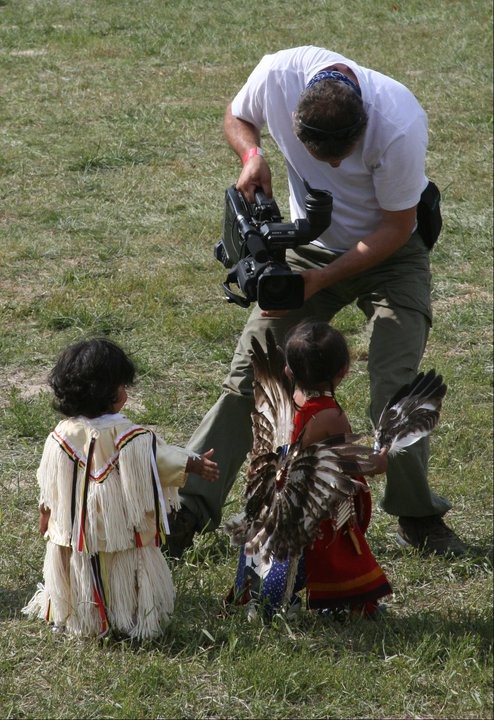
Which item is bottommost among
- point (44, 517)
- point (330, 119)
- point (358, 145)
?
point (44, 517)

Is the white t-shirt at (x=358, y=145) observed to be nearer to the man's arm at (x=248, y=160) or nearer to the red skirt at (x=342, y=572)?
the man's arm at (x=248, y=160)

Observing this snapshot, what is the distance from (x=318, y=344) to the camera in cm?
418

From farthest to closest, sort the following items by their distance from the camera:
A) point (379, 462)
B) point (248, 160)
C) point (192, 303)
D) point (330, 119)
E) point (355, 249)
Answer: point (192, 303) < point (248, 160) < point (355, 249) < point (330, 119) < point (379, 462)

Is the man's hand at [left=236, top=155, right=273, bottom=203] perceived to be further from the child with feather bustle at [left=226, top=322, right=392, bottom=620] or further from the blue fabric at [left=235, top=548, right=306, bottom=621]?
the blue fabric at [left=235, top=548, right=306, bottom=621]

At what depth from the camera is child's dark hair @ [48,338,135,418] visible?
3.92m

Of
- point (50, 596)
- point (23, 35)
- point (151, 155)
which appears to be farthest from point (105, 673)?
point (23, 35)

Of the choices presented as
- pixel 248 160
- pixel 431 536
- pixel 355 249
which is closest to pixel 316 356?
pixel 355 249

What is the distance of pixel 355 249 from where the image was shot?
15.7ft

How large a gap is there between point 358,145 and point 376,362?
0.89 m

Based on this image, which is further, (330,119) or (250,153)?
(250,153)

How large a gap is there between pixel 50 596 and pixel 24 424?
189 centimetres

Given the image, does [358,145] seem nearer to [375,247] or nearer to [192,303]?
[375,247]

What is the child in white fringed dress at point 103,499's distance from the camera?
3922 mm

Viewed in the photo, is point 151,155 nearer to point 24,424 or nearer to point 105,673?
point 24,424
